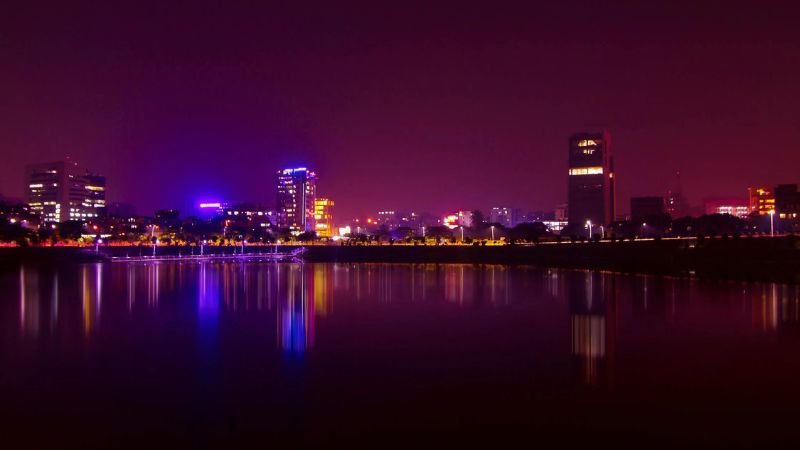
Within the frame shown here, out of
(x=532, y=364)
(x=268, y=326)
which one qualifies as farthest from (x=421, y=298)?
(x=532, y=364)

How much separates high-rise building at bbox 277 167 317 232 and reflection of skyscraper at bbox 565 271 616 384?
151m

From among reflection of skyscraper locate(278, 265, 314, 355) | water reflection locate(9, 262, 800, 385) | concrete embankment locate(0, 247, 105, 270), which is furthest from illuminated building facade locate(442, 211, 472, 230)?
reflection of skyscraper locate(278, 265, 314, 355)

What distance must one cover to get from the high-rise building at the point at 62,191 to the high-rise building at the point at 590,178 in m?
91.8

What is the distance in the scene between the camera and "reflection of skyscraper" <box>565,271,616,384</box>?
428 inches

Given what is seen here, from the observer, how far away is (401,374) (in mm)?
10117

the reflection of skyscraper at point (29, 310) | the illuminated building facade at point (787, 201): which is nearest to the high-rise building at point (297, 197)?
the illuminated building facade at point (787, 201)

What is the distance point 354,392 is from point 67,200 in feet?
475

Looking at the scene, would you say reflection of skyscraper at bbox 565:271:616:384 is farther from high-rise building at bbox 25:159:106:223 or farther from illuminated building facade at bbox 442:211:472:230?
high-rise building at bbox 25:159:106:223

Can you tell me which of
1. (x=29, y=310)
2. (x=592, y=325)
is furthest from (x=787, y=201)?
(x=29, y=310)

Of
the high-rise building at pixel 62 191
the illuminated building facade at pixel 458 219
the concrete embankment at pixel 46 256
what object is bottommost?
the concrete embankment at pixel 46 256

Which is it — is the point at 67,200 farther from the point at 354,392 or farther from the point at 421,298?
the point at 354,392

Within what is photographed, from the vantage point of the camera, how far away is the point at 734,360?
36.1ft

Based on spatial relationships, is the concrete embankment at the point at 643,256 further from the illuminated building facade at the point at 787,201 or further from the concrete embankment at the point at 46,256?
the illuminated building facade at the point at 787,201

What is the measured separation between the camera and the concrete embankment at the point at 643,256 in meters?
32.0
